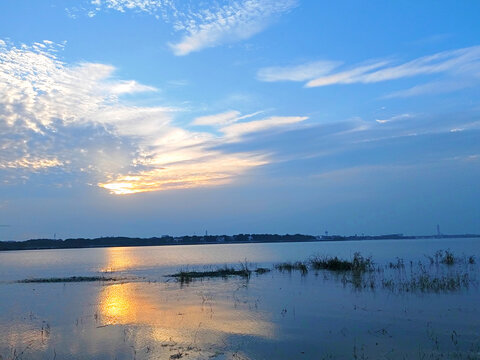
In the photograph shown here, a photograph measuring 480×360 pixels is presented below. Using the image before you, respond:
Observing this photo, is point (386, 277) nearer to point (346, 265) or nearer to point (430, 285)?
point (430, 285)

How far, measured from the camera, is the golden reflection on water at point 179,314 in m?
12.7

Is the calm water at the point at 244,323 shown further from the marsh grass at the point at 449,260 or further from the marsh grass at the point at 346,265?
the marsh grass at the point at 449,260

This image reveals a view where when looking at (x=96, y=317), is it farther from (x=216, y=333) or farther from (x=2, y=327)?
(x=216, y=333)

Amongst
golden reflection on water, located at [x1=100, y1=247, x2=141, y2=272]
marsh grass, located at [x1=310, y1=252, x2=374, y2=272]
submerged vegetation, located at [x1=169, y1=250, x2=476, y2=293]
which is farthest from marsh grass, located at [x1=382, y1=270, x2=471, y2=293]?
golden reflection on water, located at [x1=100, y1=247, x2=141, y2=272]

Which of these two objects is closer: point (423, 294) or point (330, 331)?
point (330, 331)

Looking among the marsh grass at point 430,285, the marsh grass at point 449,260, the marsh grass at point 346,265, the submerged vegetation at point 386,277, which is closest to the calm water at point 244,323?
the marsh grass at point 430,285

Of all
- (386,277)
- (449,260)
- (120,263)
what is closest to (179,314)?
(386,277)

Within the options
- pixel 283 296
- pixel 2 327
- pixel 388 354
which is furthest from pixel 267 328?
pixel 2 327

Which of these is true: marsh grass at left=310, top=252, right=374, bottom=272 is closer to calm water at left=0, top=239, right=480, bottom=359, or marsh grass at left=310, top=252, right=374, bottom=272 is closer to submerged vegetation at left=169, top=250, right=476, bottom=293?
submerged vegetation at left=169, top=250, right=476, bottom=293

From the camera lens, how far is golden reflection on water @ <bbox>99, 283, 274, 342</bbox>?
502 inches

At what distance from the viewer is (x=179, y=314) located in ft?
51.5

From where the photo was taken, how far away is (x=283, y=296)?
1944cm

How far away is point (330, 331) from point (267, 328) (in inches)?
75.4

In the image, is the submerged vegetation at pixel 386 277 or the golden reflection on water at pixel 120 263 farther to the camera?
the golden reflection on water at pixel 120 263
